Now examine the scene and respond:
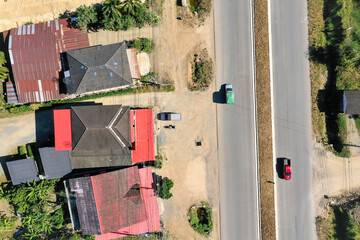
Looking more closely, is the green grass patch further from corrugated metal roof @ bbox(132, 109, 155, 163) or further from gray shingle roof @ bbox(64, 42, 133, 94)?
corrugated metal roof @ bbox(132, 109, 155, 163)

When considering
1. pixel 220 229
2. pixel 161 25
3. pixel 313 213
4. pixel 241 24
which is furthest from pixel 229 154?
pixel 161 25

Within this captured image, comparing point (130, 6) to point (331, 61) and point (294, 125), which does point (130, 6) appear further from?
point (331, 61)

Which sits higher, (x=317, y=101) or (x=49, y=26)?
(x=49, y=26)

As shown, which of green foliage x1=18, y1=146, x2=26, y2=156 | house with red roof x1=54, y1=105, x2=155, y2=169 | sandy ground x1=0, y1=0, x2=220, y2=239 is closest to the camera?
house with red roof x1=54, y1=105, x2=155, y2=169

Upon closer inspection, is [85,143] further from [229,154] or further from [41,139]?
[229,154]

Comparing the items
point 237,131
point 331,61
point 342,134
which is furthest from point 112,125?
point 331,61

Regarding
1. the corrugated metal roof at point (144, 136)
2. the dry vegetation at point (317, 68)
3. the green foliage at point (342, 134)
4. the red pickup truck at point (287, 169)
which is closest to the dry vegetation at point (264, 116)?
the red pickup truck at point (287, 169)

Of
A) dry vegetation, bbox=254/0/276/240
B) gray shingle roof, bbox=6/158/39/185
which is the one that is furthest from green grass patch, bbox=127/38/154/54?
gray shingle roof, bbox=6/158/39/185

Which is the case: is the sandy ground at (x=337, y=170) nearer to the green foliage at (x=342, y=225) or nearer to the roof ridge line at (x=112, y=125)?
the green foliage at (x=342, y=225)
